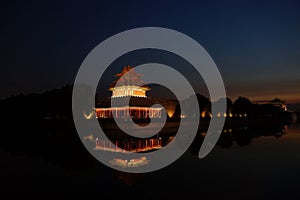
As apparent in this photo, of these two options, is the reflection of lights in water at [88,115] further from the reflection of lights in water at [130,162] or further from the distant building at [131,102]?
the reflection of lights in water at [130,162]

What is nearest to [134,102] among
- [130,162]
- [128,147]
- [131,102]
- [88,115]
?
[131,102]

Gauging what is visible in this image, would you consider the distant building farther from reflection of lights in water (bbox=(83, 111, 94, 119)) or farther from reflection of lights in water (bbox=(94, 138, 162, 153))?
reflection of lights in water (bbox=(94, 138, 162, 153))

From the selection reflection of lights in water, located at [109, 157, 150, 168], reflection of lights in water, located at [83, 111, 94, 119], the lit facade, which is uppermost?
the lit facade

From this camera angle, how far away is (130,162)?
10.4m

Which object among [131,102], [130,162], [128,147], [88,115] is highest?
[131,102]

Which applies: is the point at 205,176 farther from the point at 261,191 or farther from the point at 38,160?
the point at 38,160

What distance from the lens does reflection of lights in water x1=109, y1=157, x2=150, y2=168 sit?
10.00 metres

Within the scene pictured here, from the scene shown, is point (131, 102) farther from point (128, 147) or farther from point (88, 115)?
point (128, 147)

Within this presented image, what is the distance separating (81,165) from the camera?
1006cm

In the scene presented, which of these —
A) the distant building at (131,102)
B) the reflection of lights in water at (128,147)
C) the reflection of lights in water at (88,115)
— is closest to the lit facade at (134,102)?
the distant building at (131,102)

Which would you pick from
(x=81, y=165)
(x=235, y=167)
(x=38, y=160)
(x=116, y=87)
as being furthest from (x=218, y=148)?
(x=116, y=87)

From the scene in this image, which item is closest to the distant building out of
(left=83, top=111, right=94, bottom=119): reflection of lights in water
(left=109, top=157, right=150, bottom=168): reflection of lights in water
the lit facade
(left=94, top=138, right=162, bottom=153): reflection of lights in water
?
the lit facade

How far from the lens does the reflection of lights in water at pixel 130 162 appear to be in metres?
10.00

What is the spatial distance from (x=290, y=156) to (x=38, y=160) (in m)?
11.0
